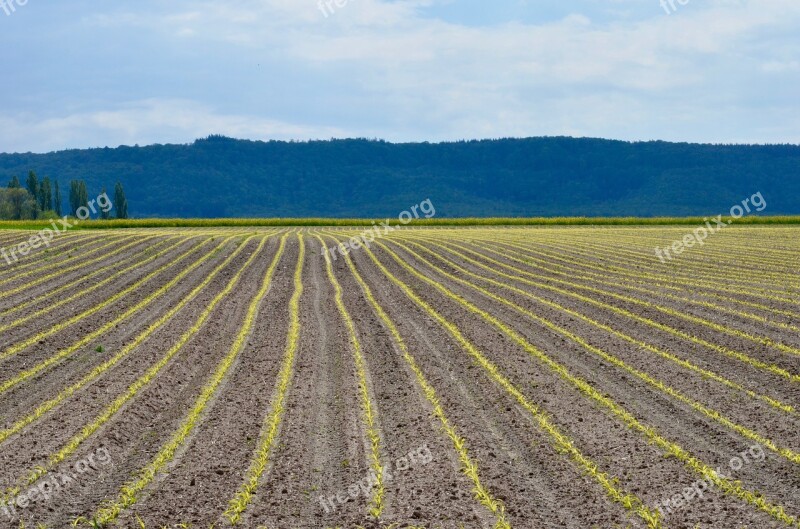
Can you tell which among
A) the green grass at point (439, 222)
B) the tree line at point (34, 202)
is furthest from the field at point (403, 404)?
the tree line at point (34, 202)

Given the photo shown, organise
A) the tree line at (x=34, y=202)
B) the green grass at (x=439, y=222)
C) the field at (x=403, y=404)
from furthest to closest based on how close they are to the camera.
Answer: the tree line at (x=34, y=202)
the green grass at (x=439, y=222)
the field at (x=403, y=404)

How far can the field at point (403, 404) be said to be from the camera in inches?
369

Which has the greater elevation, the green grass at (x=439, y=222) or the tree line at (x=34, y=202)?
the tree line at (x=34, y=202)

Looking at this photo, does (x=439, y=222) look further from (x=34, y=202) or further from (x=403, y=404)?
(x=403, y=404)

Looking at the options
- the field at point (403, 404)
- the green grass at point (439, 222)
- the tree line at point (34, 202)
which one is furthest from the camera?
the tree line at point (34, 202)

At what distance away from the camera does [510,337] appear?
738 inches

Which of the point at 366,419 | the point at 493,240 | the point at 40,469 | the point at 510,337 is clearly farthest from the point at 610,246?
the point at 40,469

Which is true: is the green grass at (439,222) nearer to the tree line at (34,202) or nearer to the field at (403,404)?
the tree line at (34,202)

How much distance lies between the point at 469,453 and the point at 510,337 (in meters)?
7.98

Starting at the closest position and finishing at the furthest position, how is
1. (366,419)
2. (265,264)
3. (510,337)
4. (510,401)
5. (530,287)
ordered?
(366,419) → (510,401) → (510,337) → (530,287) → (265,264)

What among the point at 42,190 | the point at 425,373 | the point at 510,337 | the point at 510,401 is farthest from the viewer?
the point at 42,190

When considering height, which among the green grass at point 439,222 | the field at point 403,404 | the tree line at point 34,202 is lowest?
the field at point 403,404

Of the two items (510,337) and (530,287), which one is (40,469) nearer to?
(510,337)

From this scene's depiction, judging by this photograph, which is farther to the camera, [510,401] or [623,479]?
[510,401]
